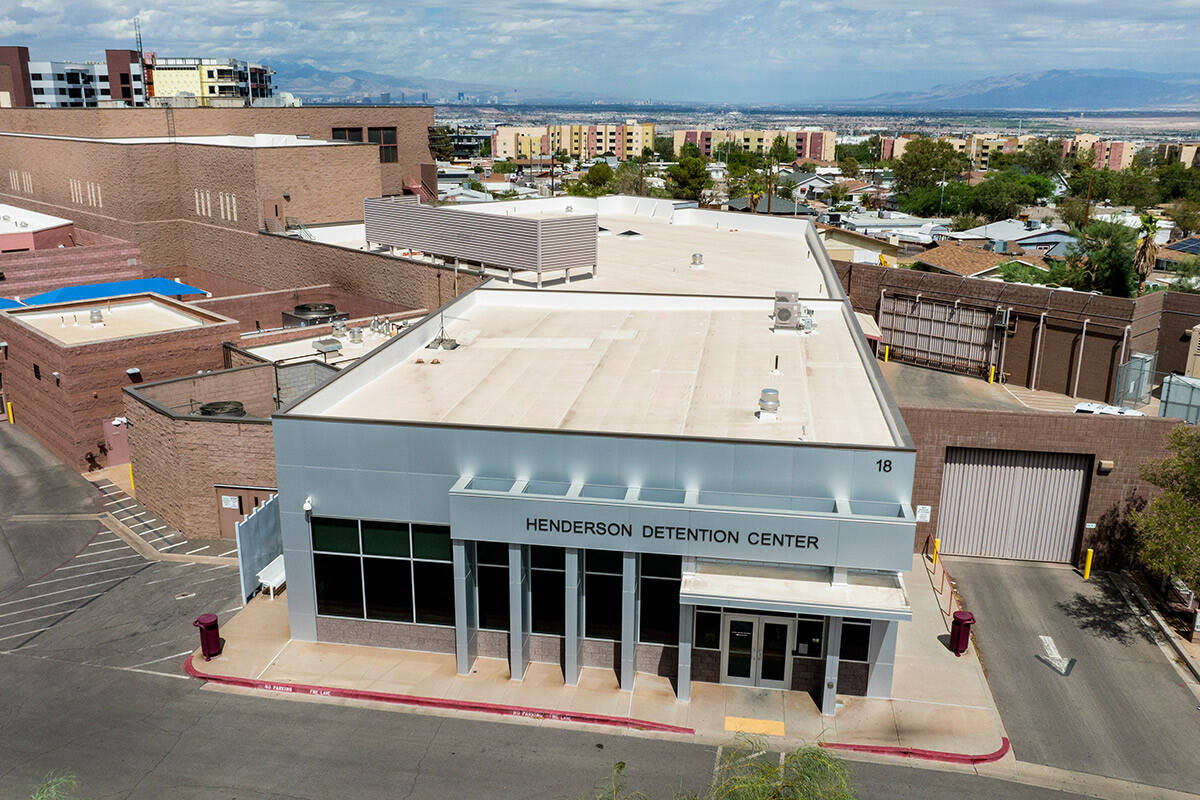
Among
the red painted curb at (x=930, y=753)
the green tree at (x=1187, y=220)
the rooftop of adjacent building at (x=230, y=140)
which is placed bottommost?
the red painted curb at (x=930, y=753)

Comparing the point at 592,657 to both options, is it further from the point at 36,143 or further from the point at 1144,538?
the point at 36,143

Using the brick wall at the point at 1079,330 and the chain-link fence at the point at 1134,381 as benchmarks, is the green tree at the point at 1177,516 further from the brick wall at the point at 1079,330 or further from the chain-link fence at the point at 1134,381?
the brick wall at the point at 1079,330

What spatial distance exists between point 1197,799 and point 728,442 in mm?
11326

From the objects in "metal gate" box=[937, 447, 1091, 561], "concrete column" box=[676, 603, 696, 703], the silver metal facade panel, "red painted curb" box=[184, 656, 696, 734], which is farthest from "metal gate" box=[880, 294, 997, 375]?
"red painted curb" box=[184, 656, 696, 734]

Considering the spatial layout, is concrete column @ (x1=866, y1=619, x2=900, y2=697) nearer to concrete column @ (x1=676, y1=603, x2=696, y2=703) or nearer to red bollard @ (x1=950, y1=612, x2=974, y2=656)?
red bollard @ (x1=950, y1=612, x2=974, y2=656)

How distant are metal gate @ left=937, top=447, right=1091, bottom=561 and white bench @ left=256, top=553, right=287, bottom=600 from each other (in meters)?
19.8

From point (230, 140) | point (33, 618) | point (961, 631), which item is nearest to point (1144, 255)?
point (961, 631)

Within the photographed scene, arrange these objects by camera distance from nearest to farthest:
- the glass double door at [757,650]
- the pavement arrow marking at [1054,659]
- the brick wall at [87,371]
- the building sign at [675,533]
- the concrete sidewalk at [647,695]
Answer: the building sign at [675,533], the concrete sidewalk at [647,695], the glass double door at [757,650], the pavement arrow marking at [1054,659], the brick wall at [87,371]

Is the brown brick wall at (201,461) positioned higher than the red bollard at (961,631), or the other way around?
the brown brick wall at (201,461)

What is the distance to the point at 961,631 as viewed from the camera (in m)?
22.5

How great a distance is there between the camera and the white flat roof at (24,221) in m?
62.2

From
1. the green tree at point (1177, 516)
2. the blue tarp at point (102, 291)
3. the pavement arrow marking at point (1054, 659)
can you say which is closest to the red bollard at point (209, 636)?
the pavement arrow marking at point (1054, 659)

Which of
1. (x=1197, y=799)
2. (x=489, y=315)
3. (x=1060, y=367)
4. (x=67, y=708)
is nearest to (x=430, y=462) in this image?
(x=67, y=708)

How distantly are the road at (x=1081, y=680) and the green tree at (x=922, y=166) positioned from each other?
142565mm
